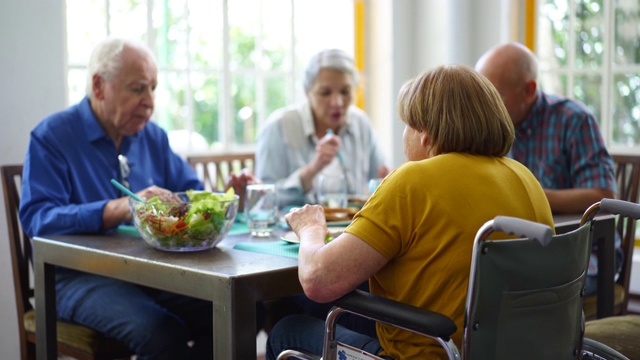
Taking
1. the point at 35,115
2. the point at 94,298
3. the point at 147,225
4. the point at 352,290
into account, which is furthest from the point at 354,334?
the point at 35,115

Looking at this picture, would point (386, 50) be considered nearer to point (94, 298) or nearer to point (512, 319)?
point (94, 298)

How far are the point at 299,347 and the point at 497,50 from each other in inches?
59.1

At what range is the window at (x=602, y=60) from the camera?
4.02m

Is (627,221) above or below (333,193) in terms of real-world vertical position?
below

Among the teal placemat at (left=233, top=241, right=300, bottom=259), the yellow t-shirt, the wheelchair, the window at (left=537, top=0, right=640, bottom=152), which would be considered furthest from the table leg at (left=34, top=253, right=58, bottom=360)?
the window at (left=537, top=0, right=640, bottom=152)

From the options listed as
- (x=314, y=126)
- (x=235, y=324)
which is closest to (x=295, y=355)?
(x=235, y=324)

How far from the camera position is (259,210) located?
227 centimetres

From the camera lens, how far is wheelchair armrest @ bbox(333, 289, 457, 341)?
1403mm

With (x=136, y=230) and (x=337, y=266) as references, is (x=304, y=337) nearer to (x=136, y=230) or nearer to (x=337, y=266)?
(x=337, y=266)

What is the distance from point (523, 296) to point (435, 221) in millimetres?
206

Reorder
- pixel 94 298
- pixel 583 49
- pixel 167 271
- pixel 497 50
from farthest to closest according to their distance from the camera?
1. pixel 583 49
2. pixel 497 50
3. pixel 94 298
4. pixel 167 271

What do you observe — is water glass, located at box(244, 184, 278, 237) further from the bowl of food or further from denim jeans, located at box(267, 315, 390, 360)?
denim jeans, located at box(267, 315, 390, 360)

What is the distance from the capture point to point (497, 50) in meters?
2.92

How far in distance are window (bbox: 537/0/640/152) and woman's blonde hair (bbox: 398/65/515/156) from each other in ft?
8.80
